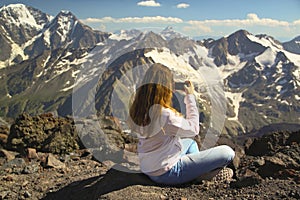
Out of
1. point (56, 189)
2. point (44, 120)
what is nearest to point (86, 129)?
point (44, 120)

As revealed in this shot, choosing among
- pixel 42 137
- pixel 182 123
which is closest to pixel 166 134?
pixel 182 123

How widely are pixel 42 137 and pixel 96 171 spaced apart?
4603 millimetres

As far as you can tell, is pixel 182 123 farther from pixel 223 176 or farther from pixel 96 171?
pixel 96 171

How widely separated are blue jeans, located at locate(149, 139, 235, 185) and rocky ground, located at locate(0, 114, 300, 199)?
219mm

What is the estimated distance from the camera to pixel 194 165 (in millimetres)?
8625

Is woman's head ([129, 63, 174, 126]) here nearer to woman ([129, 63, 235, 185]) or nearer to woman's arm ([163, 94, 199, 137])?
woman ([129, 63, 235, 185])

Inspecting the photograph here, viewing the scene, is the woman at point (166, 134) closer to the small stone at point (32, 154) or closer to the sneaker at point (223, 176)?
the sneaker at point (223, 176)

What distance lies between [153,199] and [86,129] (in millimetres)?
7560

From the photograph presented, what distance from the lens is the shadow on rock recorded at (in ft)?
28.6

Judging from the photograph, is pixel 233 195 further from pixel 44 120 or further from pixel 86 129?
pixel 44 120

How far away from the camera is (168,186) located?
8.77m

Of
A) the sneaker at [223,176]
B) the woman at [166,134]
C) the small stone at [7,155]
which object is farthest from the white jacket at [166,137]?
the small stone at [7,155]

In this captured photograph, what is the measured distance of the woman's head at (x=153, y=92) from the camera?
792cm

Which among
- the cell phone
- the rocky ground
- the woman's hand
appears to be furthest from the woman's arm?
the rocky ground
